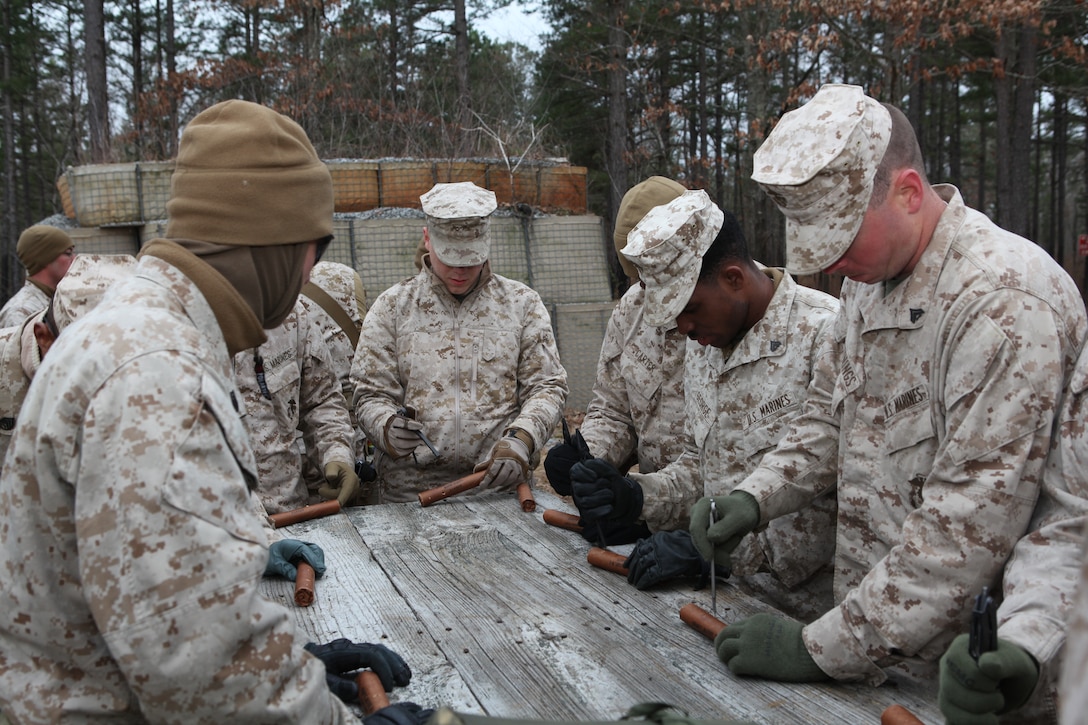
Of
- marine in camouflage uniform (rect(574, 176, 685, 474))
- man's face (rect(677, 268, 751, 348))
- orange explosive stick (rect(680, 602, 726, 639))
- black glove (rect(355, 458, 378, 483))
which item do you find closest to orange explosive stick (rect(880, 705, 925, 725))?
orange explosive stick (rect(680, 602, 726, 639))

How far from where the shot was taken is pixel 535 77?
22562 mm

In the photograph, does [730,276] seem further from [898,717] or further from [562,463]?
[898,717]

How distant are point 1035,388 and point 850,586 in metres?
0.85

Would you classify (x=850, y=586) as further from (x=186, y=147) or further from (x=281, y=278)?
(x=186, y=147)

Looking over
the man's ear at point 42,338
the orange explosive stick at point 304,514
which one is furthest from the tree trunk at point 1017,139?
the man's ear at point 42,338

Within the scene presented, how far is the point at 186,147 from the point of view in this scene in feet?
5.62

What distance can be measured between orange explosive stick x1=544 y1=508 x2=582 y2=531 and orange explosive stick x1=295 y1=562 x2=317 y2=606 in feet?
3.15

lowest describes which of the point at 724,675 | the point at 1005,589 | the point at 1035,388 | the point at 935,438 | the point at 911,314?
the point at 724,675

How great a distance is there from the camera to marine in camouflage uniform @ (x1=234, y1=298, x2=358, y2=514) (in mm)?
3961

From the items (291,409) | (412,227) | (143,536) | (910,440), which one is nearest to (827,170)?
(910,440)

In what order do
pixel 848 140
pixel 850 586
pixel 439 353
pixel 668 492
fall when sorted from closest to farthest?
pixel 848 140 → pixel 850 586 → pixel 668 492 → pixel 439 353

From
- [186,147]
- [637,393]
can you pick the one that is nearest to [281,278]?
[186,147]

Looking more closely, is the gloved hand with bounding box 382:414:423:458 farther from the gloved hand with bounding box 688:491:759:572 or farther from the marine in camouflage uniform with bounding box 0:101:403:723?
the marine in camouflage uniform with bounding box 0:101:403:723

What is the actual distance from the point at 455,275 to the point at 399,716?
9.15ft
